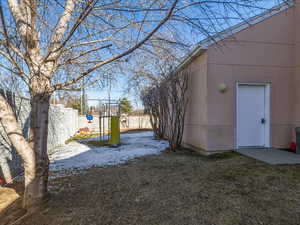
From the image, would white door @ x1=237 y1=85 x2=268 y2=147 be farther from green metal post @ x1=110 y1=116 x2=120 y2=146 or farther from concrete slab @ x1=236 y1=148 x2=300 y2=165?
green metal post @ x1=110 y1=116 x2=120 y2=146

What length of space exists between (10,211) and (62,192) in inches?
27.9

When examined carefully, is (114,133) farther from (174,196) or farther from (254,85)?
(254,85)

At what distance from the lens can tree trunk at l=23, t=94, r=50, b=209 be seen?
2.30 m

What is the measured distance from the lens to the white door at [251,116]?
17.1 ft

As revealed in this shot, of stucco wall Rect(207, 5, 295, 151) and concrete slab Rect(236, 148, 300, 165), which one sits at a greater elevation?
stucco wall Rect(207, 5, 295, 151)

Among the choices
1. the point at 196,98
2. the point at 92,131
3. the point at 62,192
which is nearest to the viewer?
the point at 62,192

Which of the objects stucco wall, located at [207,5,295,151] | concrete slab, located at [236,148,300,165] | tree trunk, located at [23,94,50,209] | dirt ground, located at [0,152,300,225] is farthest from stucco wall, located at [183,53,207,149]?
tree trunk, located at [23,94,50,209]

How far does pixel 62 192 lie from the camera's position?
114 inches

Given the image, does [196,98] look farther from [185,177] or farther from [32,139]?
[32,139]

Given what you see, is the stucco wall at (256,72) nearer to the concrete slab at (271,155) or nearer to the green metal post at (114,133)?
the concrete slab at (271,155)

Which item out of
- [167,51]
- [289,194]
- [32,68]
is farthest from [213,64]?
[32,68]

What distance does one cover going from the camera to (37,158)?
7.69 ft

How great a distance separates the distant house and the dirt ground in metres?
1.31

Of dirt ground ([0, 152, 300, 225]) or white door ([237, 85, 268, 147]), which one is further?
white door ([237, 85, 268, 147])
